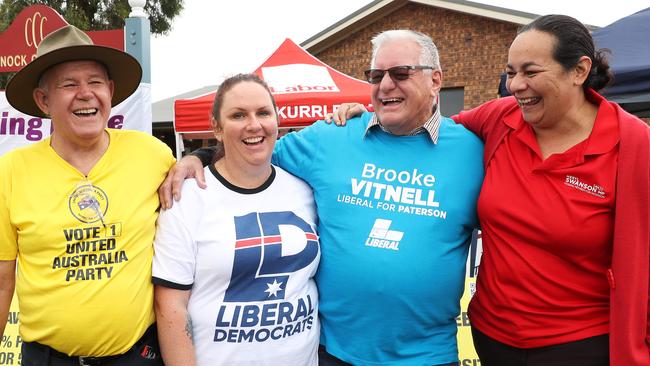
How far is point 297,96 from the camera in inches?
235

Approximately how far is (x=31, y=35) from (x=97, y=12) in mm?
12543

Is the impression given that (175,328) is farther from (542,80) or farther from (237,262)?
(542,80)

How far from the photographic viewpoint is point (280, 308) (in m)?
2.11

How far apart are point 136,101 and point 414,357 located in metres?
2.95

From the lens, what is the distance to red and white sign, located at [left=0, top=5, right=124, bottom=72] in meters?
4.15

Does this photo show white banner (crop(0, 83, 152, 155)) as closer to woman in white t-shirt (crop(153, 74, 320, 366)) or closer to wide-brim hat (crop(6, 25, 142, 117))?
wide-brim hat (crop(6, 25, 142, 117))

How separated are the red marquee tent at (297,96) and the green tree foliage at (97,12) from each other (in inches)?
356

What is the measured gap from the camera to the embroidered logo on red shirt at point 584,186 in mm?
1938

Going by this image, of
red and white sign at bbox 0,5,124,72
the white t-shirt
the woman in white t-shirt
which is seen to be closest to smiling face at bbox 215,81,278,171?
the woman in white t-shirt

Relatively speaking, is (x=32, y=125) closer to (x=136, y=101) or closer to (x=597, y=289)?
(x=136, y=101)

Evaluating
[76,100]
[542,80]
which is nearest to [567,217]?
[542,80]

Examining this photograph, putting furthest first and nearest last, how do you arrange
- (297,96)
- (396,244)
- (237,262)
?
(297,96), (396,244), (237,262)

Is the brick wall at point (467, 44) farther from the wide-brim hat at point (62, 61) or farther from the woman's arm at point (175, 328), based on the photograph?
the woman's arm at point (175, 328)

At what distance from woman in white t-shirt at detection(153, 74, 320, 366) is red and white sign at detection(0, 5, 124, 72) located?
94.8 inches
